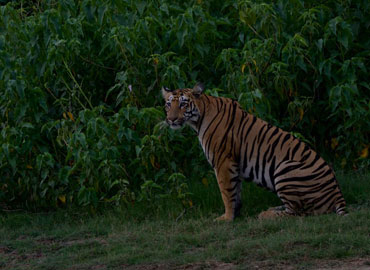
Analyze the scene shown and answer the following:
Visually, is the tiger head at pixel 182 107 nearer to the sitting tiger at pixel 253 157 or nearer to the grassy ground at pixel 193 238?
the sitting tiger at pixel 253 157

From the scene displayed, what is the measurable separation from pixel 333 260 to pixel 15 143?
4.32 meters

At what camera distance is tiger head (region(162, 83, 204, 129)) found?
7359 millimetres

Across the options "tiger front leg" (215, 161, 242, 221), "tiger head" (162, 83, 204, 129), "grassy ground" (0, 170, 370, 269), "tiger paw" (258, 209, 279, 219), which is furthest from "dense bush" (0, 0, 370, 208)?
"tiger paw" (258, 209, 279, 219)

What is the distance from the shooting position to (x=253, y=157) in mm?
7340

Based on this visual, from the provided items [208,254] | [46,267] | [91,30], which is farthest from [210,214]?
[91,30]

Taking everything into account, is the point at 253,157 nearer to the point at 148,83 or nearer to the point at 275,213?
the point at 275,213

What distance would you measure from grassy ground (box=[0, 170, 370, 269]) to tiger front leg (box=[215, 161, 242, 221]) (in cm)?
13

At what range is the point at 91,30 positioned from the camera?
8852 millimetres

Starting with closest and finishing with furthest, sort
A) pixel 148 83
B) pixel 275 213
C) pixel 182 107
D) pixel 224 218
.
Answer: pixel 275 213, pixel 224 218, pixel 182 107, pixel 148 83

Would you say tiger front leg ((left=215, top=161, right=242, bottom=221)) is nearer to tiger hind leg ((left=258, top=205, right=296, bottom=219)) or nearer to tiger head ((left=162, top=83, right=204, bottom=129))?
tiger hind leg ((left=258, top=205, right=296, bottom=219))

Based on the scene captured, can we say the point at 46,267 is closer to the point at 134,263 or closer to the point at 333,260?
the point at 134,263

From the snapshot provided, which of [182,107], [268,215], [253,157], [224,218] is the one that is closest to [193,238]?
[224,218]

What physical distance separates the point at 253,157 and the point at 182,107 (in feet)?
2.95

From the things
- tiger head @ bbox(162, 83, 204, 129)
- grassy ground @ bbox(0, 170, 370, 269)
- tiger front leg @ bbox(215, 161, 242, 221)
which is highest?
tiger head @ bbox(162, 83, 204, 129)
